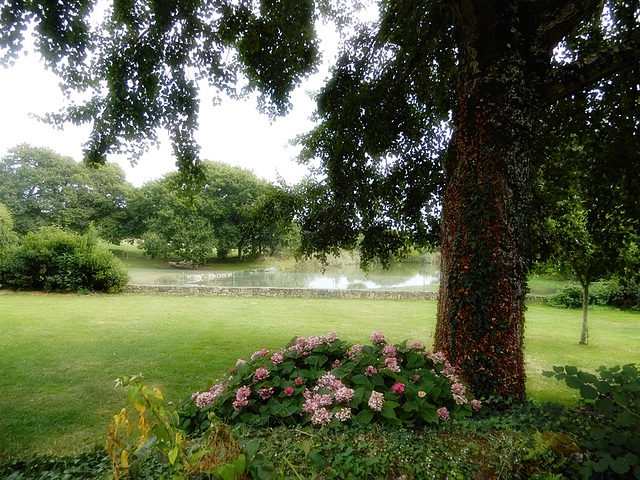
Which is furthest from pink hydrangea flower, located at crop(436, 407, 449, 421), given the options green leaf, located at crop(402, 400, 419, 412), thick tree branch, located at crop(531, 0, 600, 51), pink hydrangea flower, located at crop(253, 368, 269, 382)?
thick tree branch, located at crop(531, 0, 600, 51)

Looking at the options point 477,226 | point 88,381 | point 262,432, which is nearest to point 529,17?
point 477,226

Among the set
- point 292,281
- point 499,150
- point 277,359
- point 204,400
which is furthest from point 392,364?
point 292,281

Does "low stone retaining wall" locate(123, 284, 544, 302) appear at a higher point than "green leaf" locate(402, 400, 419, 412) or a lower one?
lower

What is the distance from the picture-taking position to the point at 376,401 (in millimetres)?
2504

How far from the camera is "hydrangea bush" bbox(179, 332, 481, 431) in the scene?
8.34 feet

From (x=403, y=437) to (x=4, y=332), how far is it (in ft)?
34.6

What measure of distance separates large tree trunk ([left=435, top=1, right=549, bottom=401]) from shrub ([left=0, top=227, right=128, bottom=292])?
17.7 metres

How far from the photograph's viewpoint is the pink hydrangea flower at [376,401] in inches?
97.2

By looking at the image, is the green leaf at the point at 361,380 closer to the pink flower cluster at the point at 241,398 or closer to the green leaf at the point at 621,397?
the pink flower cluster at the point at 241,398

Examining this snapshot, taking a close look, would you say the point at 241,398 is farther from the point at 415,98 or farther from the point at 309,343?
the point at 415,98

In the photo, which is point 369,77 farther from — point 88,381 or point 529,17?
point 88,381

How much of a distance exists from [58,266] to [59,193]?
988 inches

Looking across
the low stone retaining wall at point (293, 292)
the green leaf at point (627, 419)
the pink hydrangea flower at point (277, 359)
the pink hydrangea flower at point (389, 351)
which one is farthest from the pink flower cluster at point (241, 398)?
the low stone retaining wall at point (293, 292)

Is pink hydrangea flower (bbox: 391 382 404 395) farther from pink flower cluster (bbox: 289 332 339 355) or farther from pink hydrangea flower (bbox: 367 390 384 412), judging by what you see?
pink flower cluster (bbox: 289 332 339 355)
